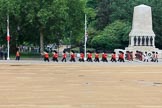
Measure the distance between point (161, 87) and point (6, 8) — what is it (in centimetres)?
4526

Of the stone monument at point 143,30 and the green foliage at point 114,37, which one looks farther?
the green foliage at point 114,37

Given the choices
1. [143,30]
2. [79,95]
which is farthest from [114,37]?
[79,95]

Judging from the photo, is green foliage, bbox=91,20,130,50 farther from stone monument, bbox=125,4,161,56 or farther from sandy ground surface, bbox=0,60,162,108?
sandy ground surface, bbox=0,60,162,108

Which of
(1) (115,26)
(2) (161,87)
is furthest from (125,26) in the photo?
(2) (161,87)

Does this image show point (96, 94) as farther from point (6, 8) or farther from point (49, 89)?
point (6, 8)

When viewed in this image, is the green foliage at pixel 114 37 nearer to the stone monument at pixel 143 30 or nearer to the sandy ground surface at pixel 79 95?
the stone monument at pixel 143 30

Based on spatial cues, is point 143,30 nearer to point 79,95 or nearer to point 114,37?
point 114,37

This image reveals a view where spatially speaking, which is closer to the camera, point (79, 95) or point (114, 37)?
point (79, 95)

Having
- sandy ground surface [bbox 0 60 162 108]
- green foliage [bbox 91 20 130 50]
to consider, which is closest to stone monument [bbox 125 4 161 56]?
green foliage [bbox 91 20 130 50]

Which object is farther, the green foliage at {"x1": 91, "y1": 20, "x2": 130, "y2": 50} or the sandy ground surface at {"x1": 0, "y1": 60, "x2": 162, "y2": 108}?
the green foliage at {"x1": 91, "y1": 20, "x2": 130, "y2": 50}

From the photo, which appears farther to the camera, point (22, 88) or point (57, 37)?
point (57, 37)

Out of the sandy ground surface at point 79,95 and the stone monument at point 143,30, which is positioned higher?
the stone monument at point 143,30

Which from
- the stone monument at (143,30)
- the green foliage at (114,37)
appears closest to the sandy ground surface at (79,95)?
the stone monument at (143,30)

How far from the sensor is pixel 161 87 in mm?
21844
